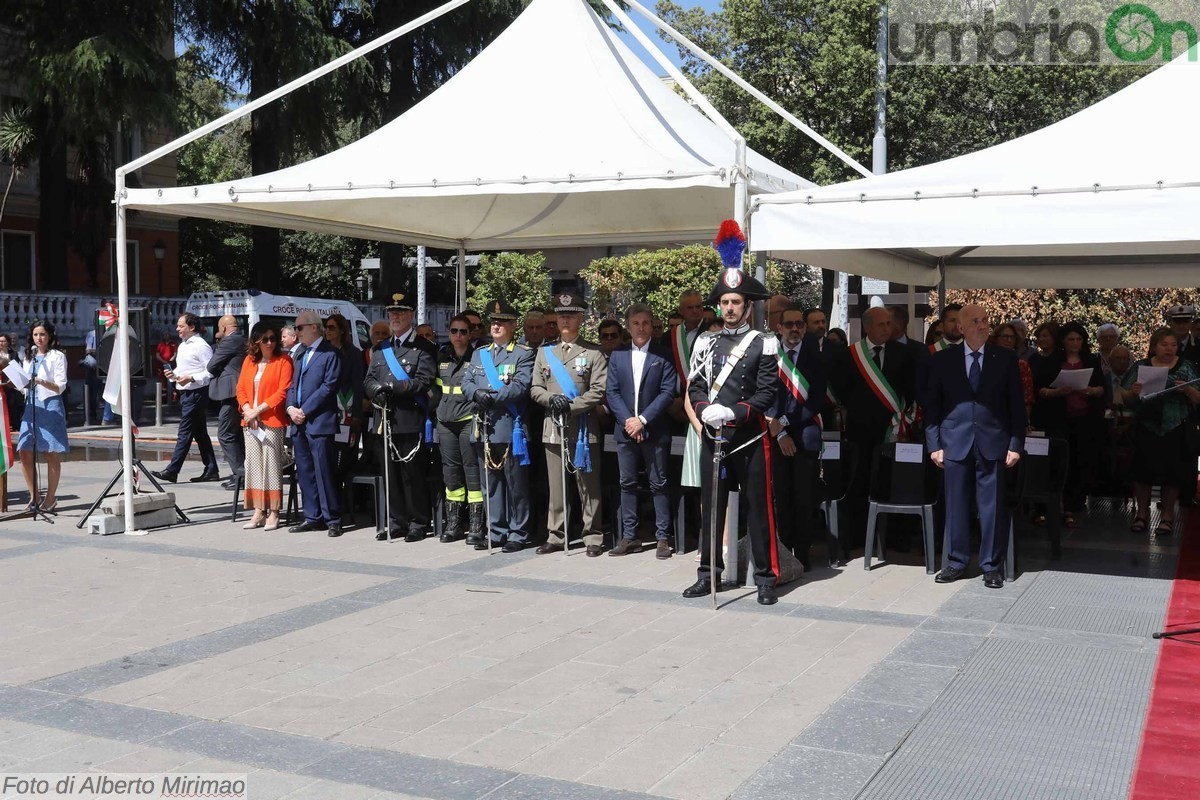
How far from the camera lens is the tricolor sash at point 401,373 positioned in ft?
31.4

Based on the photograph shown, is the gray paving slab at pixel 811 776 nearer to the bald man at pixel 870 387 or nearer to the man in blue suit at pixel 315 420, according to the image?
the bald man at pixel 870 387

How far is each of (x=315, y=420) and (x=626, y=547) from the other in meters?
2.77

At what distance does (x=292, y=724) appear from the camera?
5.21 metres

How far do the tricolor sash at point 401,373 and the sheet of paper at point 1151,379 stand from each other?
5678 mm

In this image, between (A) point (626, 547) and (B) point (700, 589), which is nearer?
(B) point (700, 589)

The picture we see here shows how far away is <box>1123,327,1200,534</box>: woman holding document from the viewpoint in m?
9.64

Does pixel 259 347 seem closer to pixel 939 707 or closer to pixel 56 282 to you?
pixel 939 707

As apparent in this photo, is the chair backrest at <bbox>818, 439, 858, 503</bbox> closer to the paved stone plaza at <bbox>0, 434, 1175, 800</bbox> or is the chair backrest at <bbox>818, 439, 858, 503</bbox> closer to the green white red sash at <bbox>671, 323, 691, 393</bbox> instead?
the paved stone plaza at <bbox>0, 434, 1175, 800</bbox>

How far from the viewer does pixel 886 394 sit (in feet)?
28.9

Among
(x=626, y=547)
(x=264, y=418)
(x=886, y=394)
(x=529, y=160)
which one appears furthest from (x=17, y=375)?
(x=886, y=394)

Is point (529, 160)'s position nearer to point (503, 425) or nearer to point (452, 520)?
point (503, 425)

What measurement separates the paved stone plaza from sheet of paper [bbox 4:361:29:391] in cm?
247

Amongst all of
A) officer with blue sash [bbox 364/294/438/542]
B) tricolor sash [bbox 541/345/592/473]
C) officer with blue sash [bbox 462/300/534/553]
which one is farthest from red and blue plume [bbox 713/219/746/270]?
officer with blue sash [bbox 364/294/438/542]
